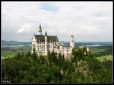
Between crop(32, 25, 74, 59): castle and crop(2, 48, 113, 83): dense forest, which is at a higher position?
crop(32, 25, 74, 59): castle

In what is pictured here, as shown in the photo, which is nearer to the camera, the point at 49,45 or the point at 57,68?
the point at 57,68

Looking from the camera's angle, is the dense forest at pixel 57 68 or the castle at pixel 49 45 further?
the castle at pixel 49 45

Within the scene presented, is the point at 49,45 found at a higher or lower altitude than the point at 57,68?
higher

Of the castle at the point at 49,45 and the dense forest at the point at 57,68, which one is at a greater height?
the castle at the point at 49,45

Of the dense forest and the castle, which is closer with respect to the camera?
the dense forest
